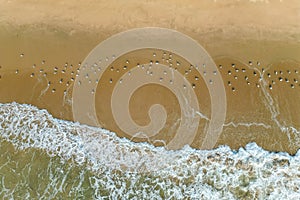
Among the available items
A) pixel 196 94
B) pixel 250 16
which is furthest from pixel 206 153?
pixel 250 16

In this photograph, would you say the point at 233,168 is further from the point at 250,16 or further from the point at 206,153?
the point at 250,16

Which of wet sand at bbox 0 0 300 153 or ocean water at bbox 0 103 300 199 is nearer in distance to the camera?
ocean water at bbox 0 103 300 199

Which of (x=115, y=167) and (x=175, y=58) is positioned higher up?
(x=175, y=58)

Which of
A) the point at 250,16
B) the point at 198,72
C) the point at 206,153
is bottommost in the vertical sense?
the point at 206,153

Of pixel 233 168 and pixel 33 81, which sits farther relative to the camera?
pixel 33 81

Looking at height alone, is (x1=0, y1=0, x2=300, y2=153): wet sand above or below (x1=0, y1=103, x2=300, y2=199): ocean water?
above
